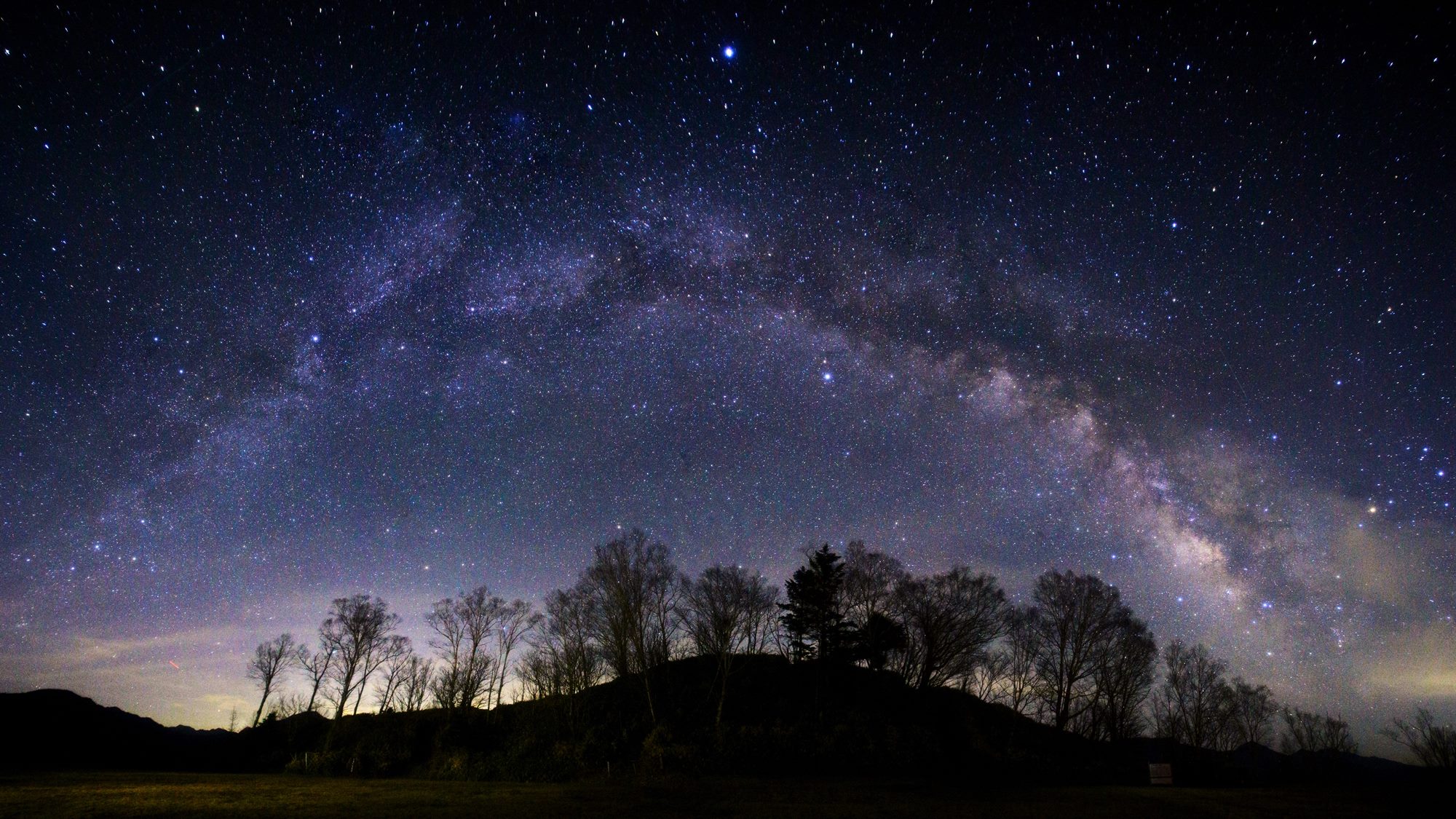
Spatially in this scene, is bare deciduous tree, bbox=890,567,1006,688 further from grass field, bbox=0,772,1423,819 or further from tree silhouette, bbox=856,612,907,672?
grass field, bbox=0,772,1423,819

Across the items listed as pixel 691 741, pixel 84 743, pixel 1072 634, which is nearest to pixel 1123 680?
pixel 1072 634

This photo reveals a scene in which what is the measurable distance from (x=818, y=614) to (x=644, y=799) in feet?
107

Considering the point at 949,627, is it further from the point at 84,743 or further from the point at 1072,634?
the point at 84,743

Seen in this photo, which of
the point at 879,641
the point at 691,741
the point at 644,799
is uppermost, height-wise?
the point at 879,641

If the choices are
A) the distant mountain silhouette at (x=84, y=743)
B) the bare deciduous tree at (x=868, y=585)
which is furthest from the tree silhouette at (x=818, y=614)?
the distant mountain silhouette at (x=84, y=743)

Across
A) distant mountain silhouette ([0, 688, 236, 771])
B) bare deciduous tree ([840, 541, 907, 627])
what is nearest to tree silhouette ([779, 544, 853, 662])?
bare deciduous tree ([840, 541, 907, 627])

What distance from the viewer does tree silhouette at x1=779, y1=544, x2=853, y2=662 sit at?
52750mm

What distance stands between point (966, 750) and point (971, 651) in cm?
1098

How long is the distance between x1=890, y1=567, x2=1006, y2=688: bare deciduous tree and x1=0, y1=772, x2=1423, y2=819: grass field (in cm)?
2106

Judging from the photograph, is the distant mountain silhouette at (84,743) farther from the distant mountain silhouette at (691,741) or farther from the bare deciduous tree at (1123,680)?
the bare deciduous tree at (1123,680)

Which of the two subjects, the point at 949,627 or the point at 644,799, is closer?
the point at 644,799

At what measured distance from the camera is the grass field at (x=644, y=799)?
20.1m

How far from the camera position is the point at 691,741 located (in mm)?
34500

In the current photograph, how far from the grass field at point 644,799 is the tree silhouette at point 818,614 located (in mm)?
24243
